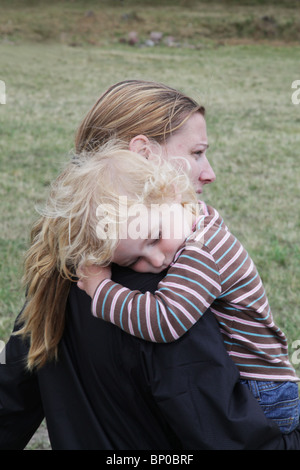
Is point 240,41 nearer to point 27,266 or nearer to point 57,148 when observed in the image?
point 57,148

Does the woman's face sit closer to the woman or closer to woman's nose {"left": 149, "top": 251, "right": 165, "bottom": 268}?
the woman

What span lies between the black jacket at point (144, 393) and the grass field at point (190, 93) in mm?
620

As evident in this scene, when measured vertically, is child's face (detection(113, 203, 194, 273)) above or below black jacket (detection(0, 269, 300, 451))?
above

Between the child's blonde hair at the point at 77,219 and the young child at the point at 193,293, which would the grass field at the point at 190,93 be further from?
the young child at the point at 193,293

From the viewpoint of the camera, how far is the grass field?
586cm

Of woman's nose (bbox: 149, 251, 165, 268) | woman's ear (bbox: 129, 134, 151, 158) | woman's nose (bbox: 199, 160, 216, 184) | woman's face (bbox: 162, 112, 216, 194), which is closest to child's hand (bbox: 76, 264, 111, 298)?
woman's nose (bbox: 149, 251, 165, 268)

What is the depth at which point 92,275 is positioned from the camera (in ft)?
5.08

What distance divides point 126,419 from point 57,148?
802 cm

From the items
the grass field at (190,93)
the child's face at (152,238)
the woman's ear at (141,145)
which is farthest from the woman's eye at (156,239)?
the grass field at (190,93)

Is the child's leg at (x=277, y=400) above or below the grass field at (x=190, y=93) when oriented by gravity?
above

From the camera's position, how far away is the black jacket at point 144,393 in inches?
55.1

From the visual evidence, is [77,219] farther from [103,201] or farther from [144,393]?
[144,393]

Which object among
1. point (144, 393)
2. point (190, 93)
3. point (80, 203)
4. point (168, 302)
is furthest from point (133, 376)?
point (190, 93)

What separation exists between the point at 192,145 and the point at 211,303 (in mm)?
659
